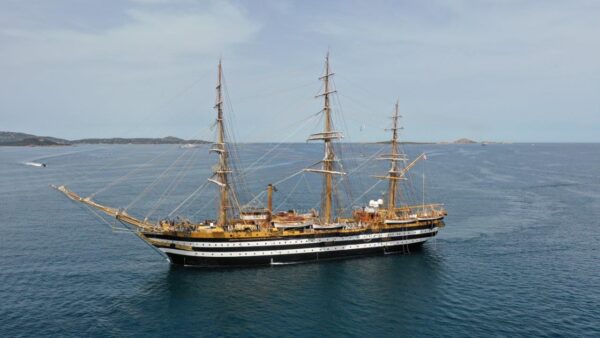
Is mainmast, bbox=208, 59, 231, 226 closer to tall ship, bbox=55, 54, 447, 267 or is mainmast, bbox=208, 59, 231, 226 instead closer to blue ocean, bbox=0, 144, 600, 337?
tall ship, bbox=55, 54, 447, 267

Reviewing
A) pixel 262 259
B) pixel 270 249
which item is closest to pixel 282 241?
pixel 270 249

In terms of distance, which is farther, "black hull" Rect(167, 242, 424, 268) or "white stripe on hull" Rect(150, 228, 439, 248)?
"black hull" Rect(167, 242, 424, 268)

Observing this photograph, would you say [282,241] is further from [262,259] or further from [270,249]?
[262,259]

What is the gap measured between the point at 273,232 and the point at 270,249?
6.77 ft

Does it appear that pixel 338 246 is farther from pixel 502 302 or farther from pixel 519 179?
pixel 519 179

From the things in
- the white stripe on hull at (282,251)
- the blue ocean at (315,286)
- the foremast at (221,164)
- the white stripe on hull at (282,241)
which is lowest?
the blue ocean at (315,286)

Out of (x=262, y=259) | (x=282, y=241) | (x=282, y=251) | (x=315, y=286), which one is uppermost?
(x=282, y=241)

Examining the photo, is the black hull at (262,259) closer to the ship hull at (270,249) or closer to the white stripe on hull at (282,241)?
the ship hull at (270,249)

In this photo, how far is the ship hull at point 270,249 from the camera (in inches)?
1821

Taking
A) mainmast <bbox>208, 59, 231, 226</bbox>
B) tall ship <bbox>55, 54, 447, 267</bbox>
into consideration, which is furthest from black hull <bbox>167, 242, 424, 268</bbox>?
mainmast <bbox>208, 59, 231, 226</bbox>

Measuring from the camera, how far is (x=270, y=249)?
47.6 m

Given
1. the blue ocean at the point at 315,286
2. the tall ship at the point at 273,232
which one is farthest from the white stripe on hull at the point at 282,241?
the blue ocean at the point at 315,286

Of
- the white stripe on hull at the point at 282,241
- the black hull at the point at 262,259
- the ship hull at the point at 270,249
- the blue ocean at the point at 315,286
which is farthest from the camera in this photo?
the black hull at the point at 262,259

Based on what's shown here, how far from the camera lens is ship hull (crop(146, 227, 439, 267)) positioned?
4625 cm
